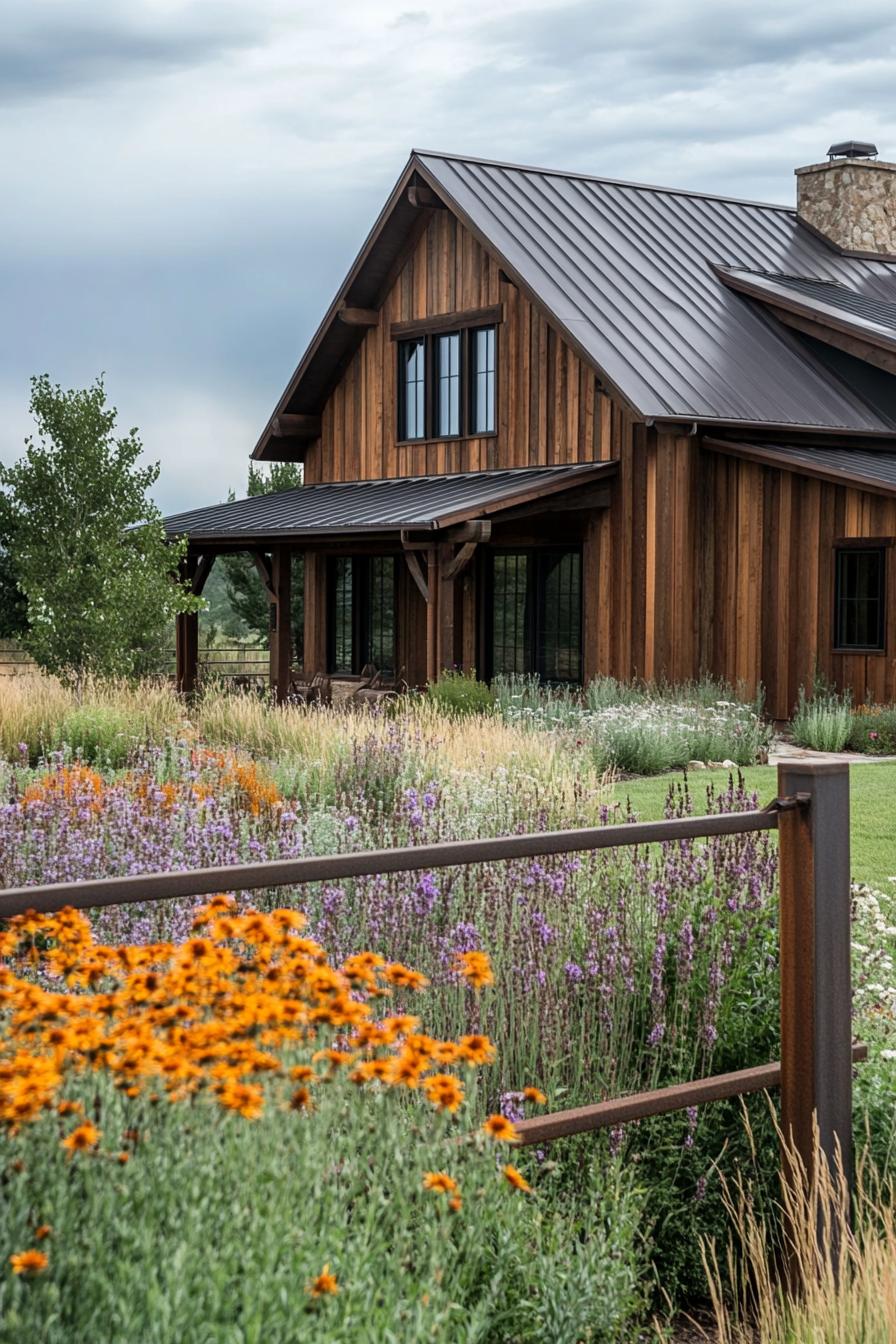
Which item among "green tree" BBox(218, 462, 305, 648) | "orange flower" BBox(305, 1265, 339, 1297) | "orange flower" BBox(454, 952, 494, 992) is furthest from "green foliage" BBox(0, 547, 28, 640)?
"orange flower" BBox(305, 1265, 339, 1297)

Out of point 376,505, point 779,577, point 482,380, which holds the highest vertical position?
point 482,380

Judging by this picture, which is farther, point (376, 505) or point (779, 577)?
point (376, 505)

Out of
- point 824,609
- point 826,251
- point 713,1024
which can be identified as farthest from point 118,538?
point 713,1024

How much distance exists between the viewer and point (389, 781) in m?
10.8

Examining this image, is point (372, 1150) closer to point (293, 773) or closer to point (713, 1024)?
point (713, 1024)

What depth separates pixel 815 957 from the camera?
426 cm

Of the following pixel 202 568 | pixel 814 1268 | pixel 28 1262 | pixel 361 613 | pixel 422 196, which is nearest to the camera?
pixel 28 1262

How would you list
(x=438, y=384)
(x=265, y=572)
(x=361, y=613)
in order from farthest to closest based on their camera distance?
(x=361, y=613) < (x=265, y=572) < (x=438, y=384)

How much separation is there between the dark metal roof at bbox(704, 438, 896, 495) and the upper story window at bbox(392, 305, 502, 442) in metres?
3.57

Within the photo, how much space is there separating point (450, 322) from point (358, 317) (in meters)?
1.81

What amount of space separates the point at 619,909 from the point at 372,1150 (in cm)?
229

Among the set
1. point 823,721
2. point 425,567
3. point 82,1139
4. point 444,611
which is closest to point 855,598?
point 823,721

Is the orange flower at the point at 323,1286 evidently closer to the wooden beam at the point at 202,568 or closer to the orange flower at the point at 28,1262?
the orange flower at the point at 28,1262

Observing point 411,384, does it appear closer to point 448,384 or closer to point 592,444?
point 448,384
